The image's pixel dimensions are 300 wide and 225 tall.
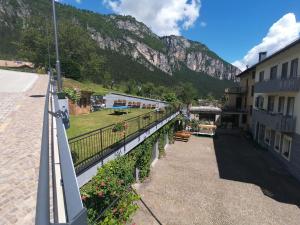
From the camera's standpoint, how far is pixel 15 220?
3.73m

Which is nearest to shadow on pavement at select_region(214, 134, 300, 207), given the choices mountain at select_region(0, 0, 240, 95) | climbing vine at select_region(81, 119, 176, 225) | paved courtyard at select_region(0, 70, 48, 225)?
climbing vine at select_region(81, 119, 176, 225)

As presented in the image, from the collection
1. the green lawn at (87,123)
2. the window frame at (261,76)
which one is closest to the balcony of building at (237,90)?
the window frame at (261,76)

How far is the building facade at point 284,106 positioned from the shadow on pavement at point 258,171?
1036 millimetres

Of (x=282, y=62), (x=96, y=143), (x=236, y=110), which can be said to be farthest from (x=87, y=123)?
(x=236, y=110)

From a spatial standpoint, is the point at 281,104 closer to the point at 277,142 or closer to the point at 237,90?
the point at 277,142

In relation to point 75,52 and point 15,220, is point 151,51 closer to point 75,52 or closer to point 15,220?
point 75,52

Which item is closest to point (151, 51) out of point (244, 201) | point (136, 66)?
point (136, 66)

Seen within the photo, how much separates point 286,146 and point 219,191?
32.7ft

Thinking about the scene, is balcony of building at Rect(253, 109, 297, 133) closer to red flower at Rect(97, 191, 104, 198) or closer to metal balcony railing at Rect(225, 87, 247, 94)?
red flower at Rect(97, 191, 104, 198)

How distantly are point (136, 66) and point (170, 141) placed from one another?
124 metres

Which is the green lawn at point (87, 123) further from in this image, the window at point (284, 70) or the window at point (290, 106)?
the window at point (284, 70)

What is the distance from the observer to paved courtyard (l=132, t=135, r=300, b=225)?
11.5m

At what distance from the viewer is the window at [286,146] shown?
729 inches

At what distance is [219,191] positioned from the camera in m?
14.3
